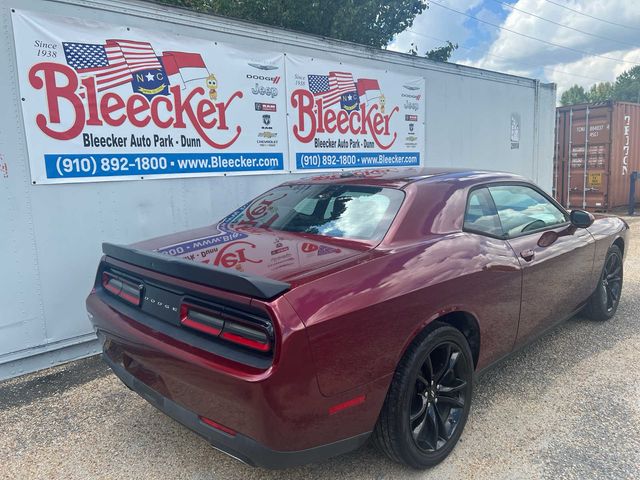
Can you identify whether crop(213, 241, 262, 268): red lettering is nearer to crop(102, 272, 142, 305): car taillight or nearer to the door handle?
crop(102, 272, 142, 305): car taillight

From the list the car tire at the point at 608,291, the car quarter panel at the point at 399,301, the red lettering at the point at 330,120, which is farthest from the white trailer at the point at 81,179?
the car tire at the point at 608,291

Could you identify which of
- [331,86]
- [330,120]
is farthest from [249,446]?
[331,86]

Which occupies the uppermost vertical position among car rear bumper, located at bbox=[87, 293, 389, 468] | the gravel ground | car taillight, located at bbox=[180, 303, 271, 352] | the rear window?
the rear window

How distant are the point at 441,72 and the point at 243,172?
3768 millimetres

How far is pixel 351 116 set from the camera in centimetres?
609

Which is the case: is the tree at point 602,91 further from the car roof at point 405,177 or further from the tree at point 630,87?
the car roof at point 405,177

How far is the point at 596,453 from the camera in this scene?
260 cm

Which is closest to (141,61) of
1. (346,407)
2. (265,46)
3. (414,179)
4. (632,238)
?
(265,46)

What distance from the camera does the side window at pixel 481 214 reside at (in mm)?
3014

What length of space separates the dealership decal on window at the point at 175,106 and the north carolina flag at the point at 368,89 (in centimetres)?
1

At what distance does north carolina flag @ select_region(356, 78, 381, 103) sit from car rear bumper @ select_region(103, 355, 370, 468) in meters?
4.82

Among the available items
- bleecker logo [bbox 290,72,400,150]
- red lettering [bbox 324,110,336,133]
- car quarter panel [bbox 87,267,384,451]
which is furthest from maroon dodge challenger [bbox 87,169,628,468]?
red lettering [bbox 324,110,336,133]

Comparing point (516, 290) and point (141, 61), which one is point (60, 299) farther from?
point (516, 290)

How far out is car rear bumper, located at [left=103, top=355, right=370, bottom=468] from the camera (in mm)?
1928
